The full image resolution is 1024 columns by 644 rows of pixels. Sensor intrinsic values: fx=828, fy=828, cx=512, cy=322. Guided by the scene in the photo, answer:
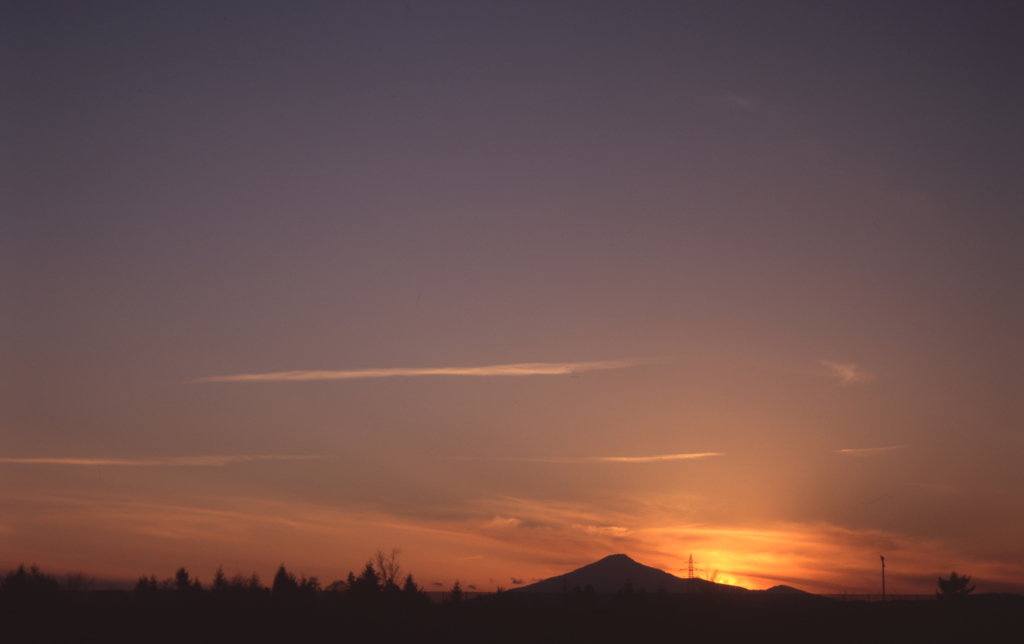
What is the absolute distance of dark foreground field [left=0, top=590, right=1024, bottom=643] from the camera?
2589 inches

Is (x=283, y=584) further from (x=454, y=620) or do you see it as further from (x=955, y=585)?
(x=955, y=585)

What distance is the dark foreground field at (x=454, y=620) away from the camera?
65.8 metres

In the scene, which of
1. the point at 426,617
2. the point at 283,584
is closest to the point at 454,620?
the point at 426,617

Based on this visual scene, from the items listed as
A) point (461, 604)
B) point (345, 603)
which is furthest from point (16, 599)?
point (461, 604)

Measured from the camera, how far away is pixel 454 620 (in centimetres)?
7531

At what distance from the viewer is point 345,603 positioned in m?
81.7

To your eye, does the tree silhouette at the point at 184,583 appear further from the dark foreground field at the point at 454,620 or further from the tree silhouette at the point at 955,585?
the tree silhouette at the point at 955,585

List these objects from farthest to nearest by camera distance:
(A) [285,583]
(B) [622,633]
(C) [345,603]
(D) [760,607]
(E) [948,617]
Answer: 1. (A) [285,583]
2. (D) [760,607]
3. (C) [345,603]
4. (E) [948,617]
5. (B) [622,633]

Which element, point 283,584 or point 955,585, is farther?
point 955,585

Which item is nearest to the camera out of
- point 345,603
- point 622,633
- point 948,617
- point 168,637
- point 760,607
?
point 168,637

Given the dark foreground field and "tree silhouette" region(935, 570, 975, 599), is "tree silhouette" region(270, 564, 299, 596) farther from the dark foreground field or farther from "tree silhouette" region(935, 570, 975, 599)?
"tree silhouette" region(935, 570, 975, 599)

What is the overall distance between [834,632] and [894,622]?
9.69 meters

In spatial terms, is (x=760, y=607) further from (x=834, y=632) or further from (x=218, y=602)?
(x=218, y=602)

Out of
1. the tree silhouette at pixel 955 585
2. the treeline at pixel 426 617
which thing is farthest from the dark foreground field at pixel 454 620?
the tree silhouette at pixel 955 585
